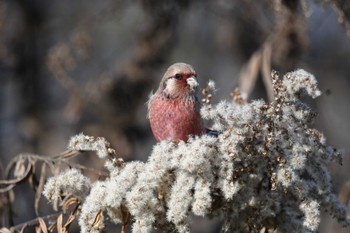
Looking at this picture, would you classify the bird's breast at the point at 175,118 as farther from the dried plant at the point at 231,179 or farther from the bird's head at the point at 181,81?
the dried plant at the point at 231,179

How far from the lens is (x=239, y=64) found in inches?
341

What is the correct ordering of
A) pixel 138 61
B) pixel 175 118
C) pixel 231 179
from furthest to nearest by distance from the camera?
pixel 138 61, pixel 175 118, pixel 231 179

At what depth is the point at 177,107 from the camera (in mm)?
3834

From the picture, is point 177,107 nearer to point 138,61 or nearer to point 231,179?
point 231,179

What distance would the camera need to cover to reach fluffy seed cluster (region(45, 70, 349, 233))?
113 inches

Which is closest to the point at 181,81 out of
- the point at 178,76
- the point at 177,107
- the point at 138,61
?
Result: the point at 178,76

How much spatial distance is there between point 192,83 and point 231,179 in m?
1.03

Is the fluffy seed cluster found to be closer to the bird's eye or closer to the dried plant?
the dried plant

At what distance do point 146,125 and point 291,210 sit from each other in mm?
4863

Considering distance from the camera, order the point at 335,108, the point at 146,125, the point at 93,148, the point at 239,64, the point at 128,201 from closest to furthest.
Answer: the point at 128,201 → the point at 93,148 → the point at 146,125 → the point at 239,64 → the point at 335,108

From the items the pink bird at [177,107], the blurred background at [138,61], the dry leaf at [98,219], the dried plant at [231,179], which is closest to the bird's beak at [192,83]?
the pink bird at [177,107]

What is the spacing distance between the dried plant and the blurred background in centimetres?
135

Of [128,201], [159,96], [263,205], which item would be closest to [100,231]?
[128,201]

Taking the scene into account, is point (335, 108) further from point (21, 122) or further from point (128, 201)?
point (128, 201)
